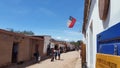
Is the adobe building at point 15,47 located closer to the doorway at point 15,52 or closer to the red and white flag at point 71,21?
the doorway at point 15,52

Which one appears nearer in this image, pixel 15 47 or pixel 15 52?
pixel 15 52

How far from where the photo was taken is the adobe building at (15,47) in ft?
55.1

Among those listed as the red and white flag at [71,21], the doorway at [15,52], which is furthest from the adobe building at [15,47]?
A: the red and white flag at [71,21]

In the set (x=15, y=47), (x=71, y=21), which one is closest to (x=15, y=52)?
(x=15, y=47)

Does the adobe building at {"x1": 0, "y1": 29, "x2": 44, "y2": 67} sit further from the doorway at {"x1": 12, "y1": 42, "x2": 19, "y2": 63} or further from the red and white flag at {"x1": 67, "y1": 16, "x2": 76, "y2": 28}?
the red and white flag at {"x1": 67, "y1": 16, "x2": 76, "y2": 28}

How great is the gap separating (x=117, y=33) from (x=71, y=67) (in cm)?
1741

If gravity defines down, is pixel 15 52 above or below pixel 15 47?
below

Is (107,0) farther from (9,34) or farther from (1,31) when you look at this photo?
(9,34)

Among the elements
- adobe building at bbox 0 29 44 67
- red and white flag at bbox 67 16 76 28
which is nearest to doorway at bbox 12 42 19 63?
adobe building at bbox 0 29 44 67

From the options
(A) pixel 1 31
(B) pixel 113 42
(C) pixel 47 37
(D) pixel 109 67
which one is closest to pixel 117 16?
(B) pixel 113 42

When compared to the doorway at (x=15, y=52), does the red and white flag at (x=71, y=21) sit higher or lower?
higher

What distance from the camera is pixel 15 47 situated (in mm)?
20719

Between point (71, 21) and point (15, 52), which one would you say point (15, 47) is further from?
point (71, 21)

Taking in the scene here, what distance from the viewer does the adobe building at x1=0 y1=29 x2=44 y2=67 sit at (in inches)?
661
